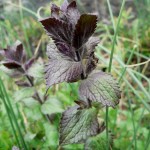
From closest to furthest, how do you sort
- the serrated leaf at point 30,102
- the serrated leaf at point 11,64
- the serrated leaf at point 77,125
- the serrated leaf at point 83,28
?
1. the serrated leaf at point 83,28
2. the serrated leaf at point 77,125
3. the serrated leaf at point 11,64
4. the serrated leaf at point 30,102

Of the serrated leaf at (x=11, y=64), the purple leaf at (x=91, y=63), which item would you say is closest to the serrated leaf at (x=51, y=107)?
the serrated leaf at (x=11, y=64)

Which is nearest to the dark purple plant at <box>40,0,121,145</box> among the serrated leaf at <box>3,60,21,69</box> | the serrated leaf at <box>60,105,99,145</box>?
the serrated leaf at <box>60,105,99,145</box>

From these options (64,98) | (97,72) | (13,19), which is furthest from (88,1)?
(97,72)

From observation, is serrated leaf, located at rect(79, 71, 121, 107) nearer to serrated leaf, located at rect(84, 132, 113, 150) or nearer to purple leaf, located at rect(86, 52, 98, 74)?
purple leaf, located at rect(86, 52, 98, 74)

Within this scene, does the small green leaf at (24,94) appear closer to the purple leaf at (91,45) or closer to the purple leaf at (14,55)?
the purple leaf at (14,55)

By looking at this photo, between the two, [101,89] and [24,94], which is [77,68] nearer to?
[101,89]

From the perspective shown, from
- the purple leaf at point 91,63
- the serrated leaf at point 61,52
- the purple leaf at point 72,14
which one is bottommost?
the purple leaf at point 91,63

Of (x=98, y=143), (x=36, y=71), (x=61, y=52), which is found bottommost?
(x=98, y=143)

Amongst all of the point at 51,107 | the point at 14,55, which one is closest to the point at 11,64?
the point at 14,55
